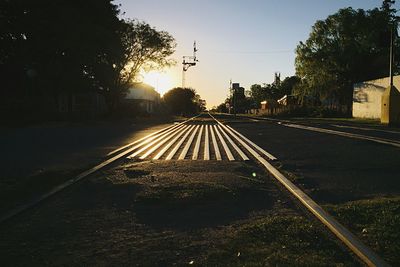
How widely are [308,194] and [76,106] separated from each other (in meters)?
50.2

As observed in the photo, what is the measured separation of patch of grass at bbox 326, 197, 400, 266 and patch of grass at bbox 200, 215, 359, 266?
1.40 feet

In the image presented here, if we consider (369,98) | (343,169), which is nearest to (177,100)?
(369,98)

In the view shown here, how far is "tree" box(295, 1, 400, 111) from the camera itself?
67.2 metres

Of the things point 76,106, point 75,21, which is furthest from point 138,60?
point 75,21

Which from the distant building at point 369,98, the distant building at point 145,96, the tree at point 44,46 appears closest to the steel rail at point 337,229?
the tree at point 44,46

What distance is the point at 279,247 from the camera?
4.77m

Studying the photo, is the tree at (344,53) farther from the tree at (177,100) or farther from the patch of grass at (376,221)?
the patch of grass at (376,221)

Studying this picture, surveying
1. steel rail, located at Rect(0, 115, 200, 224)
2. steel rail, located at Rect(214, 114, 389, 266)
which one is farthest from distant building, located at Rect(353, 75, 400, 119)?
steel rail, located at Rect(214, 114, 389, 266)

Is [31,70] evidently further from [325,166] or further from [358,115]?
[358,115]

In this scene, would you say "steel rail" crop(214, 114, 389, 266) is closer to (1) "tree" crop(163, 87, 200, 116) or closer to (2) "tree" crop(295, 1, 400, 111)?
(2) "tree" crop(295, 1, 400, 111)

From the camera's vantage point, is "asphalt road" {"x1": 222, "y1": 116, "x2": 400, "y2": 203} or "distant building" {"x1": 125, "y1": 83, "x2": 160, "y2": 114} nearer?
"asphalt road" {"x1": 222, "y1": 116, "x2": 400, "y2": 203}

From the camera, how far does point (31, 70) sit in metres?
39.8

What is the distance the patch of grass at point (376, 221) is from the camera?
Result: 185 inches

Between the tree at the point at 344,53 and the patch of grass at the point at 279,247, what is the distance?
217 ft
